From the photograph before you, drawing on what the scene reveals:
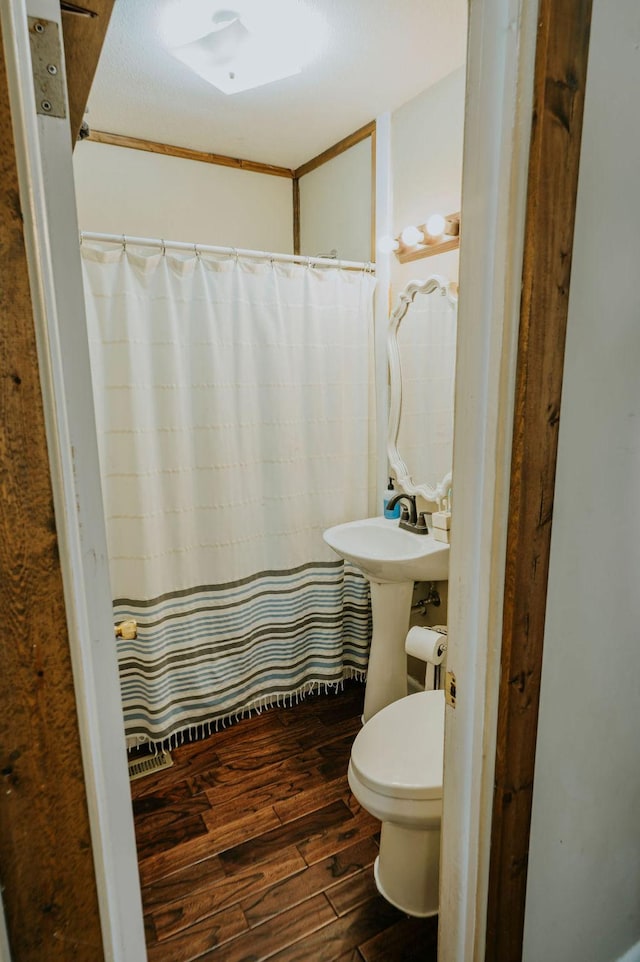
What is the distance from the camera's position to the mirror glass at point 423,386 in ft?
6.96

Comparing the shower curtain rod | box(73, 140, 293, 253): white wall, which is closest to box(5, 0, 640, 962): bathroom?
the shower curtain rod

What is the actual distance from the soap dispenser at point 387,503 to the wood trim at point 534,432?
1447mm

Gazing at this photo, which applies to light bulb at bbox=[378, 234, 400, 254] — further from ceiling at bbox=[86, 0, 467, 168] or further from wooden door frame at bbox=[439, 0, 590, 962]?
wooden door frame at bbox=[439, 0, 590, 962]

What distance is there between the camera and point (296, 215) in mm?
2865

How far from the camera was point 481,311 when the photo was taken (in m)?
→ 0.79

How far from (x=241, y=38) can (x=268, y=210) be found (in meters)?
1.21

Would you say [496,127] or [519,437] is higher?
[496,127]

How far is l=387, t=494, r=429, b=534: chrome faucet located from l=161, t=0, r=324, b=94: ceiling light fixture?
5.19ft

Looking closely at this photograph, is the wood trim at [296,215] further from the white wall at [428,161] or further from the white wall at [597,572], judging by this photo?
the white wall at [597,572]

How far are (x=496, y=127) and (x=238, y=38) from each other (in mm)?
1272

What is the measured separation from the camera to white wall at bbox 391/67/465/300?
6.48ft

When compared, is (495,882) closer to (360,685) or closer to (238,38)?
(360,685)

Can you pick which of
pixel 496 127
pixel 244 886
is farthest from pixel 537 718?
pixel 244 886

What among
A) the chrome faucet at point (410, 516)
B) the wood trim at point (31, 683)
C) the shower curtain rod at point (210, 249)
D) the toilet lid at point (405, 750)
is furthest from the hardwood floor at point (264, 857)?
the shower curtain rod at point (210, 249)
